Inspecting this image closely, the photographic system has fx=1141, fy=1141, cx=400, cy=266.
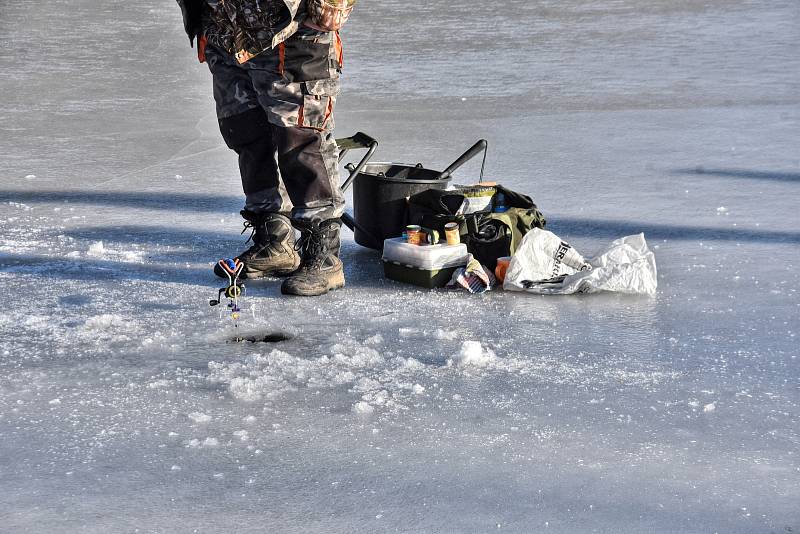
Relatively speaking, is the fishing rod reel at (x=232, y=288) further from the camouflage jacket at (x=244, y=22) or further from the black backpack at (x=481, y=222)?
the black backpack at (x=481, y=222)

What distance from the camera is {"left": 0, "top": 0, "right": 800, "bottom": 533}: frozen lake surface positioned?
2.78m

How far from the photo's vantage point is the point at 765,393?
344 centimetres

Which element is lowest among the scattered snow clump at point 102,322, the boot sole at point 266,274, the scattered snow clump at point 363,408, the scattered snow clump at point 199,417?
the scattered snow clump at point 199,417

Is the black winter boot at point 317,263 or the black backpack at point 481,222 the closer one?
the black winter boot at point 317,263

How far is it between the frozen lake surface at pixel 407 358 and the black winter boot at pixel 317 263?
130 mm

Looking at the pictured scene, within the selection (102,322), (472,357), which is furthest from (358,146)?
(472,357)

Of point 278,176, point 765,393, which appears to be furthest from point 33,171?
point 765,393

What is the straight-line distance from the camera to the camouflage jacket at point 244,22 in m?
4.21

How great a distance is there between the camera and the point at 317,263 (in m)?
4.54

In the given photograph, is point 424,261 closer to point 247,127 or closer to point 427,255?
point 427,255

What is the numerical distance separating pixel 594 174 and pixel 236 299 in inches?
120

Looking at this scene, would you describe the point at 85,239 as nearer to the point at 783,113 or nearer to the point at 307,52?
the point at 307,52

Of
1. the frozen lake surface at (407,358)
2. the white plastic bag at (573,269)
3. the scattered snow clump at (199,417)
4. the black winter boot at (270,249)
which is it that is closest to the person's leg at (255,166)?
the black winter boot at (270,249)

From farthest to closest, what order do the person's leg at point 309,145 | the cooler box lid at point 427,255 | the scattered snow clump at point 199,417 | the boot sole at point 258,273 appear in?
the boot sole at point 258,273
the cooler box lid at point 427,255
the person's leg at point 309,145
the scattered snow clump at point 199,417
